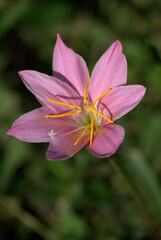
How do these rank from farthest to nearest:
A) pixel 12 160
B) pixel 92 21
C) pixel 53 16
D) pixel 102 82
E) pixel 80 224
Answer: pixel 92 21 < pixel 53 16 < pixel 12 160 < pixel 80 224 < pixel 102 82

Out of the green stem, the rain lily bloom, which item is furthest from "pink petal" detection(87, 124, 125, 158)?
the green stem

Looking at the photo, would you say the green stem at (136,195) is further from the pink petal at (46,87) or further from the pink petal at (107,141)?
the pink petal at (46,87)

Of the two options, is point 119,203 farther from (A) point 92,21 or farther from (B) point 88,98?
(A) point 92,21

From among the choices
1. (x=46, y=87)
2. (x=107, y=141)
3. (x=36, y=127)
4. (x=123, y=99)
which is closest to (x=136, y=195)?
(x=107, y=141)

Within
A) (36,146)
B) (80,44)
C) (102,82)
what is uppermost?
(102,82)

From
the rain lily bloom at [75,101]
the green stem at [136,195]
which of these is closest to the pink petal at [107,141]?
the rain lily bloom at [75,101]

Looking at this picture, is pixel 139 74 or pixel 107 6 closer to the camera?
pixel 139 74

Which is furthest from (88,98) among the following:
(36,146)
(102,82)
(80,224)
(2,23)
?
(2,23)

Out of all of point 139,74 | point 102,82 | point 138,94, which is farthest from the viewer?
point 139,74
